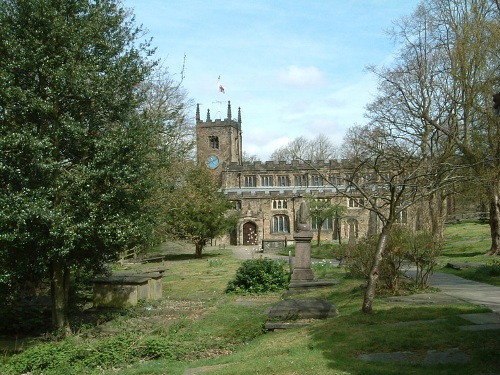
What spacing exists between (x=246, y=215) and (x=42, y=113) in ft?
167

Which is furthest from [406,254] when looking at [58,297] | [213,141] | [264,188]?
[213,141]

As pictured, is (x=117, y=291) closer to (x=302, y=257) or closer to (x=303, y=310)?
(x=302, y=257)

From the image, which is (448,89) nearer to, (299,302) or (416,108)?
(416,108)

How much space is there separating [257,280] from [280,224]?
46.1 meters

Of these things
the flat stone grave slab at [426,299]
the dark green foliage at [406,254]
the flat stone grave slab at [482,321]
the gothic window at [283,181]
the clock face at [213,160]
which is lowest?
the flat stone grave slab at [426,299]

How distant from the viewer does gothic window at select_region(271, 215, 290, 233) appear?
62594 millimetres

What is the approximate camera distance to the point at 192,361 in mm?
8258

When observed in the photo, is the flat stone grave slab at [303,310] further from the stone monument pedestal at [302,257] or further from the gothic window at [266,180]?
the gothic window at [266,180]

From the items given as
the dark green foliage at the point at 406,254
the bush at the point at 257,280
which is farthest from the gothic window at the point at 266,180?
the dark green foliage at the point at 406,254

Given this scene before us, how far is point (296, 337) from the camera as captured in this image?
8367 millimetres

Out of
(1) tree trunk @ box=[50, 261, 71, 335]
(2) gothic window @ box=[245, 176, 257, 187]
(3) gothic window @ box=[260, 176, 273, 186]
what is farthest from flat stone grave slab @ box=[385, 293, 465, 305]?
(2) gothic window @ box=[245, 176, 257, 187]

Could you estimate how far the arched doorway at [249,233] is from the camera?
2404 inches

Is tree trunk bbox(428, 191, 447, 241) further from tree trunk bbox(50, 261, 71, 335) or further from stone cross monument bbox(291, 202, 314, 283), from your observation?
tree trunk bbox(50, 261, 71, 335)

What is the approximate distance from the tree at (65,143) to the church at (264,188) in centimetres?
3462
